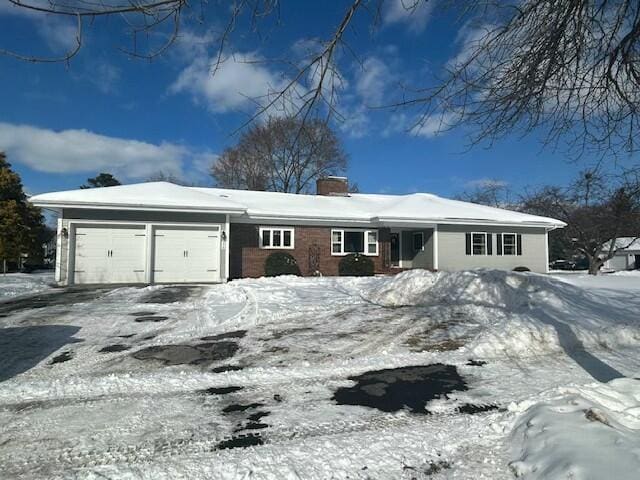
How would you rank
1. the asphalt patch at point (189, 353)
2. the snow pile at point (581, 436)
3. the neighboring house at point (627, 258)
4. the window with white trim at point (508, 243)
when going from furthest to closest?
1. the neighboring house at point (627, 258)
2. the window with white trim at point (508, 243)
3. the asphalt patch at point (189, 353)
4. the snow pile at point (581, 436)

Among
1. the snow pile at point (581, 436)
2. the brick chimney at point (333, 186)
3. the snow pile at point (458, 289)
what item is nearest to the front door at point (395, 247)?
the brick chimney at point (333, 186)

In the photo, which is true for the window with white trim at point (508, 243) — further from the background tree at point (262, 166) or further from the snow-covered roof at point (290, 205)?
the background tree at point (262, 166)

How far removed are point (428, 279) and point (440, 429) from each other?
8.45m

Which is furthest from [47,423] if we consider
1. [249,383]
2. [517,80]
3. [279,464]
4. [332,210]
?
[332,210]

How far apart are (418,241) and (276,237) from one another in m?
7.78

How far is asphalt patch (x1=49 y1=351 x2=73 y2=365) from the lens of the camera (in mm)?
5477

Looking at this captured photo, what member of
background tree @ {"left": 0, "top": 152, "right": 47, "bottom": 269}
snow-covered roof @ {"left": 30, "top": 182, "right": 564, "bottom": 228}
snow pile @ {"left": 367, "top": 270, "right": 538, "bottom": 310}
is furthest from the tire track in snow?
background tree @ {"left": 0, "top": 152, "right": 47, "bottom": 269}

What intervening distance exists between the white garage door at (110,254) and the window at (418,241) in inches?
527

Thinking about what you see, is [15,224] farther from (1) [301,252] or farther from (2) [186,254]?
(1) [301,252]

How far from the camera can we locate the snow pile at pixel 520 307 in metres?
6.24

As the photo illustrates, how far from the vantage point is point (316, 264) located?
1902 cm

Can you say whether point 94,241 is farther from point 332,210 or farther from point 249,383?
point 249,383

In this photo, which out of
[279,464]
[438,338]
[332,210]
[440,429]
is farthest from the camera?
[332,210]

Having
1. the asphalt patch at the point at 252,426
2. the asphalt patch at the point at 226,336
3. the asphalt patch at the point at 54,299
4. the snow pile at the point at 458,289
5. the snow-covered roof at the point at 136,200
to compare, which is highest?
the snow-covered roof at the point at 136,200
